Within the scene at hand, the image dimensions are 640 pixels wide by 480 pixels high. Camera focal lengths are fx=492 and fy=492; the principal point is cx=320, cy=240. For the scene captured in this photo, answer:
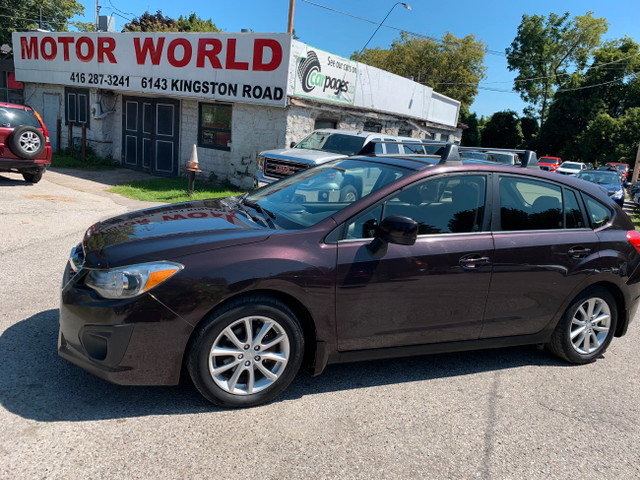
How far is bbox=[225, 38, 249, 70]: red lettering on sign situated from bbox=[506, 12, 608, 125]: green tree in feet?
159

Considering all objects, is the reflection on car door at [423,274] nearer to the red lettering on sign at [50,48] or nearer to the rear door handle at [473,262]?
the rear door handle at [473,262]

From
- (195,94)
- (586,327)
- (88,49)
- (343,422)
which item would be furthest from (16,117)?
(586,327)

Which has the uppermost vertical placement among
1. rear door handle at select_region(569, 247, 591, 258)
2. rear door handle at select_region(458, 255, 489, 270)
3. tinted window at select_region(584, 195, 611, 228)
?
tinted window at select_region(584, 195, 611, 228)

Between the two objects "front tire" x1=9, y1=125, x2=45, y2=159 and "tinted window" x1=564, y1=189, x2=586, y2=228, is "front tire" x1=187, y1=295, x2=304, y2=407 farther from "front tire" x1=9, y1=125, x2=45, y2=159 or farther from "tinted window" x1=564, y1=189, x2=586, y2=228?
"front tire" x1=9, y1=125, x2=45, y2=159

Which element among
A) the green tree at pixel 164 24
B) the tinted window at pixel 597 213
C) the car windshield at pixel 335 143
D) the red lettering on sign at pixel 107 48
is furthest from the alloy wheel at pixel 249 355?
the green tree at pixel 164 24

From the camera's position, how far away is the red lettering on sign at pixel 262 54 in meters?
12.8

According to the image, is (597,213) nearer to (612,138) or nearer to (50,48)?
(50,48)

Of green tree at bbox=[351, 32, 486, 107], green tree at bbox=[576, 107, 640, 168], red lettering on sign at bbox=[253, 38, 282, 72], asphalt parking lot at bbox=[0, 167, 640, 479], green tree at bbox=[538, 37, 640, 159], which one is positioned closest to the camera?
asphalt parking lot at bbox=[0, 167, 640, 479]

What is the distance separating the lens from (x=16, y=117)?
1070 cm

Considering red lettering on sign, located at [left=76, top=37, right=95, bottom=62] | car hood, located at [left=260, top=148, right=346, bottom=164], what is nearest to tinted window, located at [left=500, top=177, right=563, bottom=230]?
car hood, located at [left=260, top=148, right=346, bottom=164]

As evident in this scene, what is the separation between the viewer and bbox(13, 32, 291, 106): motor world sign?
13078 mm

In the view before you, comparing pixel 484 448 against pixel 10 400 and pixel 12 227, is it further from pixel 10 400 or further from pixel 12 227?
pixel 12 227

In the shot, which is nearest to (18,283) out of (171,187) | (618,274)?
(618,274)

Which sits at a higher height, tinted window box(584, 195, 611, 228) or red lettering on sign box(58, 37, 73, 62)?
red lettering on sign box(58, 37, 73, 62)
